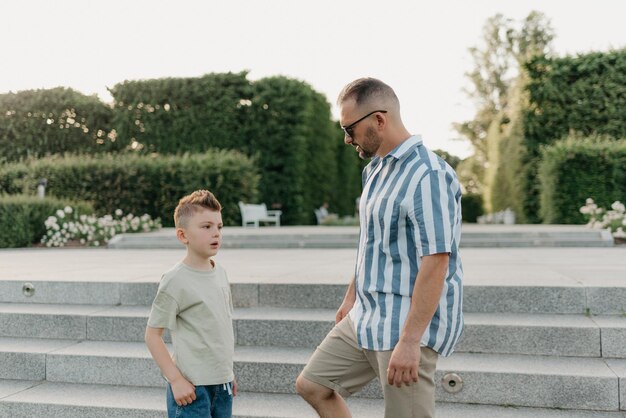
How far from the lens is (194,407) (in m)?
2.35

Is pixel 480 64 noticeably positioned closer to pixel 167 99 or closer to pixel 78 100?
pixel 167 99

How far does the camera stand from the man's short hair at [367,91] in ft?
6.62

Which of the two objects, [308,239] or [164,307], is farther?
[308,239]

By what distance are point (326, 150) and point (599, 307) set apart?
65.4 feet

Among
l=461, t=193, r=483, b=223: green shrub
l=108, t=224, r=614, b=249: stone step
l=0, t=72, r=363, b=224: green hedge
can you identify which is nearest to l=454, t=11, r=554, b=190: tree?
l=461, t=193, r=483, b=223: green shrub

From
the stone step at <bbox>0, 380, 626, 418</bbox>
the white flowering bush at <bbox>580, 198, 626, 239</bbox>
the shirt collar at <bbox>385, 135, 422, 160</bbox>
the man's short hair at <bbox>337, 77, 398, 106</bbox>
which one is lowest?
the stone step at <bbox>0, 380, 626, 418</bbox>

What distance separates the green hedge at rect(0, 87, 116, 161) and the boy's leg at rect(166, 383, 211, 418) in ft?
71.3

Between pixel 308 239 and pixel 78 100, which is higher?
pixel 78 100

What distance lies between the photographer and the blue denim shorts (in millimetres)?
2338

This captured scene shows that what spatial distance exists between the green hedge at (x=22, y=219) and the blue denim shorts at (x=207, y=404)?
415 inches

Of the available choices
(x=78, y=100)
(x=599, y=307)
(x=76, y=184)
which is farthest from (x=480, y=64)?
(x=599, y=307)

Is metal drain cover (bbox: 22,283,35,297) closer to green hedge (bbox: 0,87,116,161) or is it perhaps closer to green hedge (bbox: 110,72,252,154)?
green hedge (bbox: 110,72,252,154)

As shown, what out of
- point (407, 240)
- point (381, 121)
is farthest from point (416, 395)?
point (381, 121)

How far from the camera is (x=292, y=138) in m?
20.3
